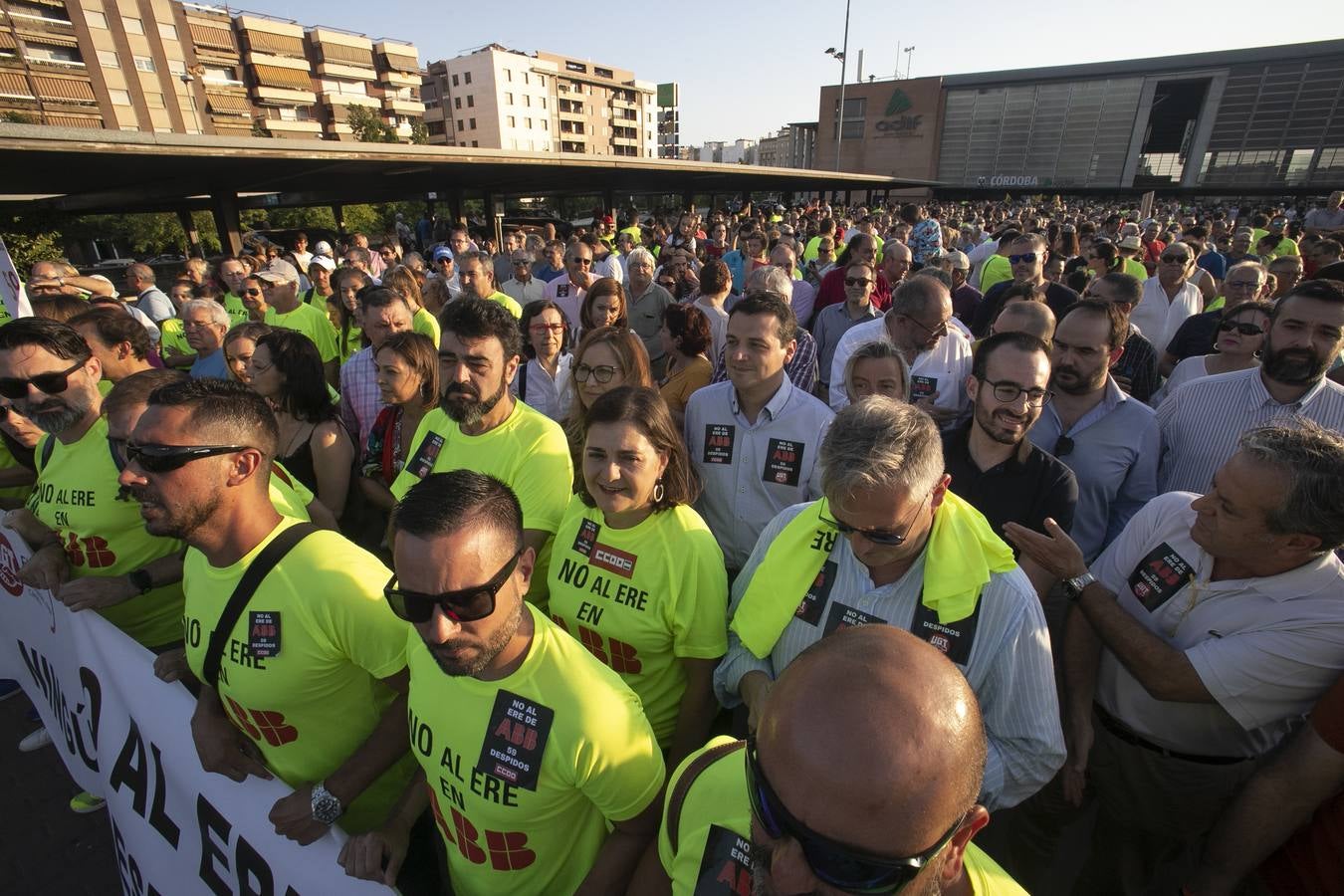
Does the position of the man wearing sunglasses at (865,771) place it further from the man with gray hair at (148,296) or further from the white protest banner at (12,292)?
the man with gray hair at (148,296)

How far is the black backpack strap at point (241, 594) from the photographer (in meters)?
1.91

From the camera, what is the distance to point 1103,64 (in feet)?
179

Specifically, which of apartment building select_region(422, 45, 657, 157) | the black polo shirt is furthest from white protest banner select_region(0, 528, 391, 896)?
apartment building select_region(422, 45, 657, 157)

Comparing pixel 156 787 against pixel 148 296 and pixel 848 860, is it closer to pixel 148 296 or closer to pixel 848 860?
pixel 848 860

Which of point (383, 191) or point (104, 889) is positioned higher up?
point (383, 191)

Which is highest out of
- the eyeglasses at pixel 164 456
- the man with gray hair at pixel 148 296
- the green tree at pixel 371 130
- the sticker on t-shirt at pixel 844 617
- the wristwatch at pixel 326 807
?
the green tree at pixel 371 130

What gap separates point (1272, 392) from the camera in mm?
2982

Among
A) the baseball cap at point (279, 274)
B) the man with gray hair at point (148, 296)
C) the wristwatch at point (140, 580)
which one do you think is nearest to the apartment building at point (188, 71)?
the man with gray hair at point (148, 296)

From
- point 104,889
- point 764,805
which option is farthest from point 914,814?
point 104,889

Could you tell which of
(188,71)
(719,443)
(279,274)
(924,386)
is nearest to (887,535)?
(719,443)

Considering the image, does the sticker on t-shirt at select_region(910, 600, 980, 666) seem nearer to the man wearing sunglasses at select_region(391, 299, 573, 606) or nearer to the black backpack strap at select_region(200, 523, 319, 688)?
the man wearing sunglasses at select_region(391, 299, 573, 606)

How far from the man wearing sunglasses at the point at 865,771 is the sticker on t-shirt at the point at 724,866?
306 millimetres

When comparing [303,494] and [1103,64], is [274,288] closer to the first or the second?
[303,494]

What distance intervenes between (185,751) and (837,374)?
12.5 ft
